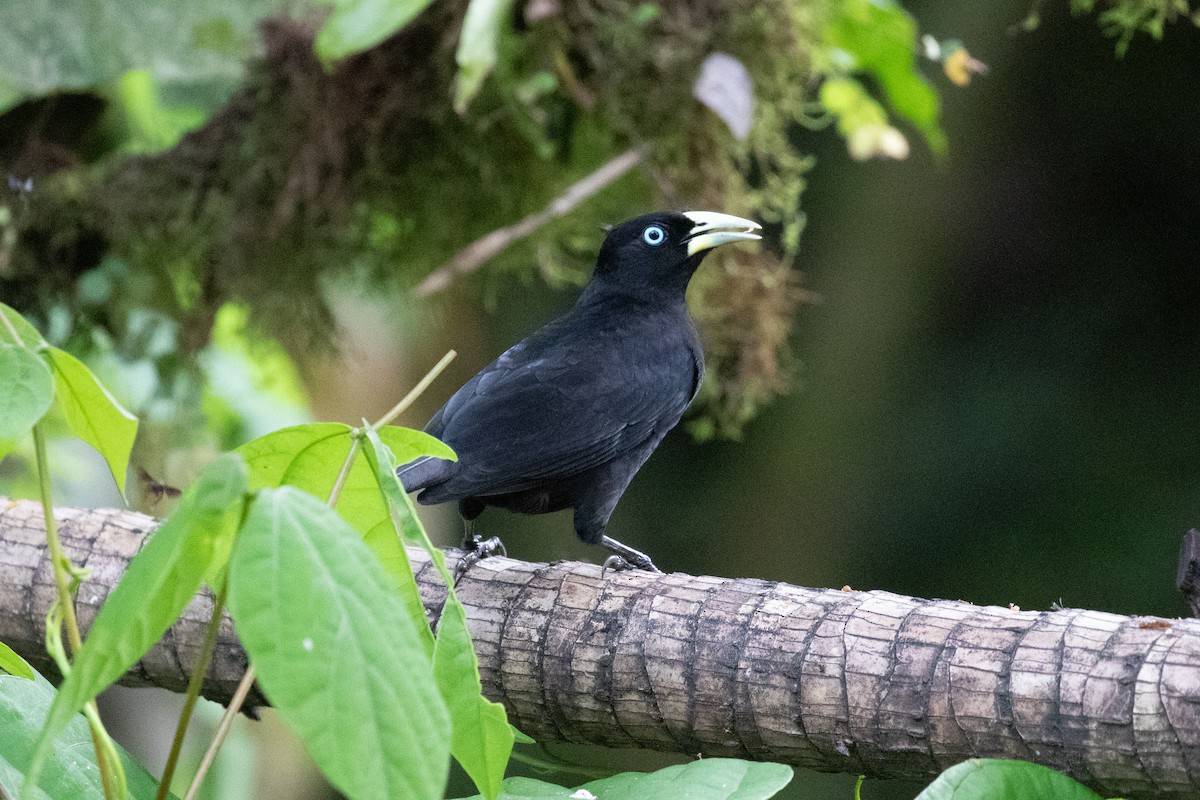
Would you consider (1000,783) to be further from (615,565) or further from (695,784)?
(615,565)

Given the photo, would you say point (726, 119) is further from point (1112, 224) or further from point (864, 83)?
point (1112, 224)

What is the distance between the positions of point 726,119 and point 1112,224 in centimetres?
270

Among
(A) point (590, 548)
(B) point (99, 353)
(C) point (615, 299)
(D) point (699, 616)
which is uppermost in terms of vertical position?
(C) point (615, 299)

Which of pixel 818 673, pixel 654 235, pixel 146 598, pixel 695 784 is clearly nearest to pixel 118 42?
pixel 654 235

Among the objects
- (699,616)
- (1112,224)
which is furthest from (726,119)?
(1112,224)

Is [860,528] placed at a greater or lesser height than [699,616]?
lesser

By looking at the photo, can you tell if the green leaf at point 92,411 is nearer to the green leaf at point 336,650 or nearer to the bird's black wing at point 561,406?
the green leaf at point 336,650

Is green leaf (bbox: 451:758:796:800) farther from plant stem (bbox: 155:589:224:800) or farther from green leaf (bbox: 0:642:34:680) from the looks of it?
green leaf (bbox: 0:642:34:680)

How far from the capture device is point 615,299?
2932mm

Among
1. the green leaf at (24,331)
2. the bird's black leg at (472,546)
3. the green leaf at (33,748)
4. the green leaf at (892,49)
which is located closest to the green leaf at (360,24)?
the bird's black leg at (472,546)

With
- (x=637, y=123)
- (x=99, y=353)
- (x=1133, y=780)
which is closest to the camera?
(x=1133, y=780)

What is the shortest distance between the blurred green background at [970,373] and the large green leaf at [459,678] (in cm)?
342

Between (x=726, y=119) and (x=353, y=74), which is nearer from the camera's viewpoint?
(x=726, y=119)

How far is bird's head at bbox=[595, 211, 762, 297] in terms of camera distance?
2932 millimetres
